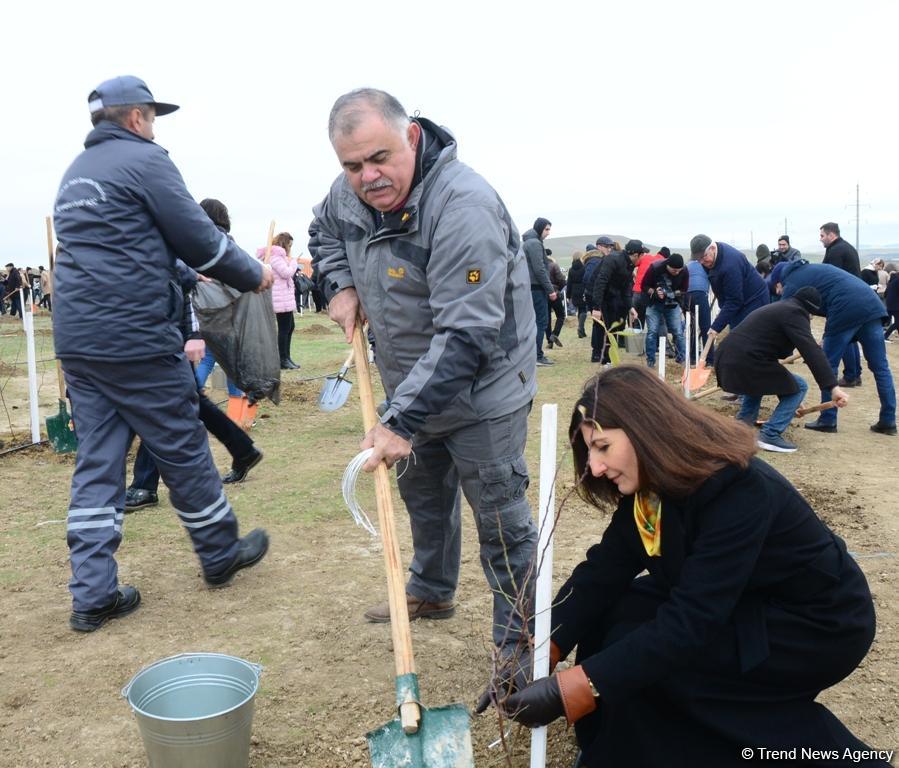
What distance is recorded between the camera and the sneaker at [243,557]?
13.0 ft

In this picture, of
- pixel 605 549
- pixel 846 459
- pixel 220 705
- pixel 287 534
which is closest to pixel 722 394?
pixel 846 459

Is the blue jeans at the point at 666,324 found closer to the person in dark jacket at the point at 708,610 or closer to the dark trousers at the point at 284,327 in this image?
the dark trousers at the point at 284,327

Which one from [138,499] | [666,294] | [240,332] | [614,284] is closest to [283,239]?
[614,284]

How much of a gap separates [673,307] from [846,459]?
15.9ft

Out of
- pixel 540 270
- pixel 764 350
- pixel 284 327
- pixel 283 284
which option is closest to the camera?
pixel 764 350

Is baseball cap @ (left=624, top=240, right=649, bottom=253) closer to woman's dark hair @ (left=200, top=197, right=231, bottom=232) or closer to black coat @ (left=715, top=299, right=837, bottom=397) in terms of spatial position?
black coat @ (left=715, top=299, right=837, bottom=397)

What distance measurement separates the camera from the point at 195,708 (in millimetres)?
2604

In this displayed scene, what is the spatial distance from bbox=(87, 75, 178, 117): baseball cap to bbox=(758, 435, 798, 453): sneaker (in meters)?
5.31

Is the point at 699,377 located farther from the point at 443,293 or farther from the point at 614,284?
the point at 443,293

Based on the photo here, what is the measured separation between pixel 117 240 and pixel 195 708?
6.09 feet

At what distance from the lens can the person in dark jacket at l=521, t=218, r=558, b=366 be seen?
37.0 ft

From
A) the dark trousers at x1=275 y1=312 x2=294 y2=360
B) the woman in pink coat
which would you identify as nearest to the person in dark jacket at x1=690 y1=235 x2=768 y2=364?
the woman in pink coat

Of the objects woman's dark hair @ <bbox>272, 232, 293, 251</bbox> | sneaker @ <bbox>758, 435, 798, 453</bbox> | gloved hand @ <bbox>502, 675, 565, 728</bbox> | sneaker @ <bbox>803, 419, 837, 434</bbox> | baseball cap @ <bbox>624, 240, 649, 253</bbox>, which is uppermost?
woman's dark hair @ <bbox>272, 232, 293, 251</bbox>

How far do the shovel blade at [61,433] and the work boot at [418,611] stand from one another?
4.04 metres
